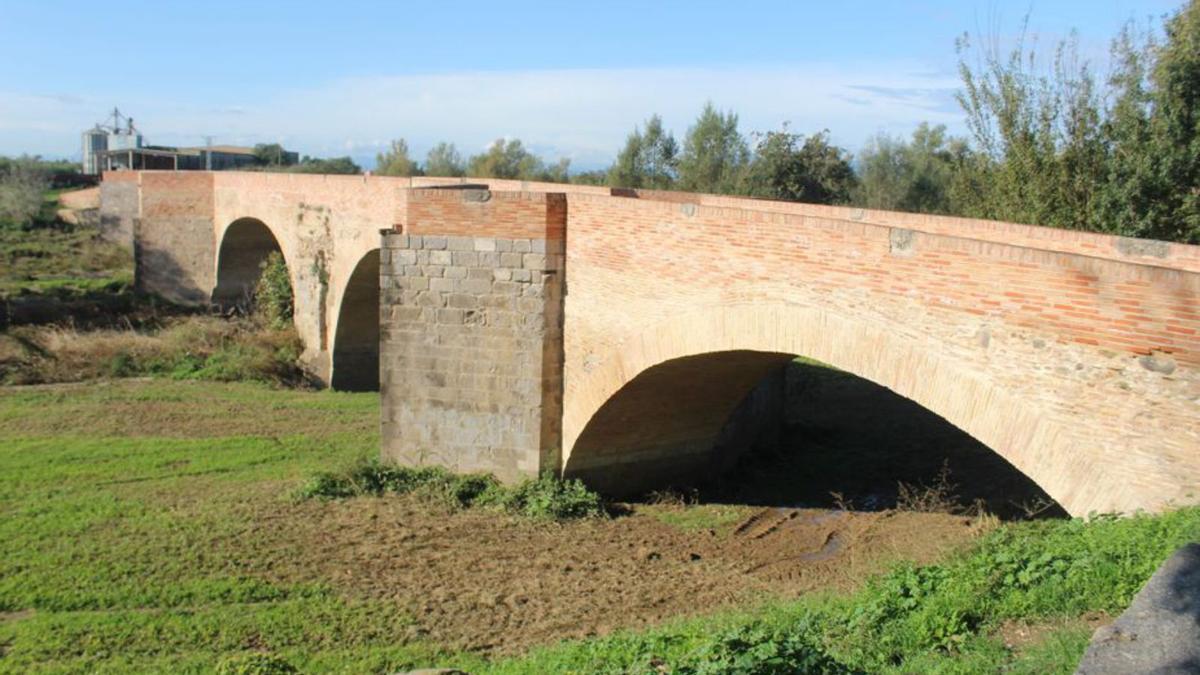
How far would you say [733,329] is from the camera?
897 cm

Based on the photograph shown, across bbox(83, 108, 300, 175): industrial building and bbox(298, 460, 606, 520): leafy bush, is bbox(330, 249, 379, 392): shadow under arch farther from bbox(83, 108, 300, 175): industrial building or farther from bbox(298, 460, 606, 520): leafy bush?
bbox(83, 108, 300, 175): industrial building

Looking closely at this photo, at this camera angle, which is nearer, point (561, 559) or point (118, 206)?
point (561, 559)

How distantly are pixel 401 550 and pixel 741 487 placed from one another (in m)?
4.25

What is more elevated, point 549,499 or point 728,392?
point 728,392

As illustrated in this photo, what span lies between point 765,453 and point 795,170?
1127 cm

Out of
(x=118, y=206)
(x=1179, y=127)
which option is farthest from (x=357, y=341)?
(x=118, y=206)

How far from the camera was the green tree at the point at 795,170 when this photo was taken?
76.2ft

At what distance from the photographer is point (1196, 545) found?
448 centimetres

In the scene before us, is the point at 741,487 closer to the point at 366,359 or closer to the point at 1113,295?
the point at 1113,295

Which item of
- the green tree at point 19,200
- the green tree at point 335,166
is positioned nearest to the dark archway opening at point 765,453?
the green tree at point 19,200

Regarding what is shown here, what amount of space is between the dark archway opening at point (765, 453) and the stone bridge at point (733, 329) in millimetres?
51

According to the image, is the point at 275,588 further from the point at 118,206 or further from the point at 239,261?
the point at 118,206

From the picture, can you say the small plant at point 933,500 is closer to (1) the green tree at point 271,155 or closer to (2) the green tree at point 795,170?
(2) the green tree at point 795,170

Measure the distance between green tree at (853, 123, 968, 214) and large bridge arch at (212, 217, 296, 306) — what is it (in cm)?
1410
